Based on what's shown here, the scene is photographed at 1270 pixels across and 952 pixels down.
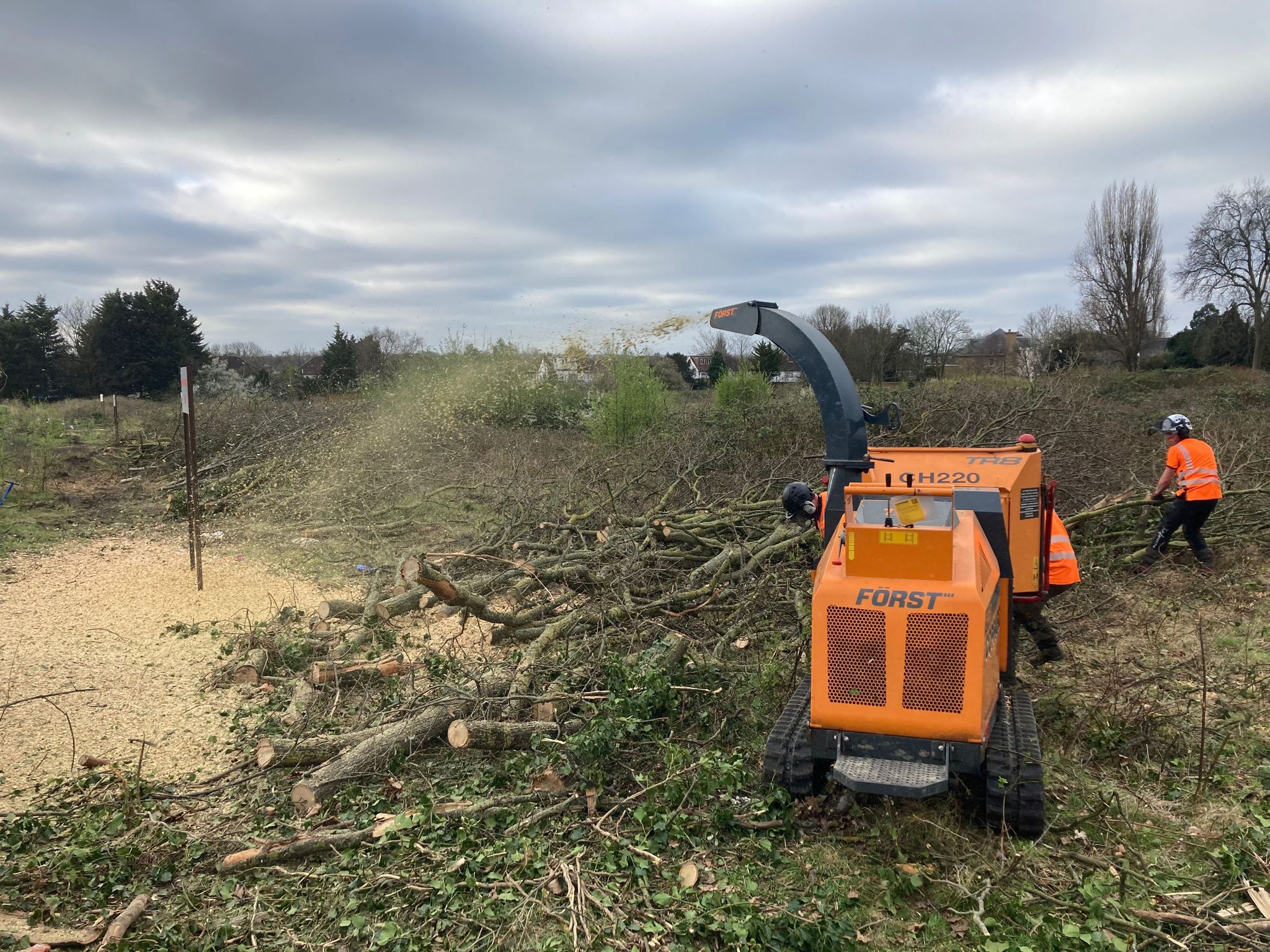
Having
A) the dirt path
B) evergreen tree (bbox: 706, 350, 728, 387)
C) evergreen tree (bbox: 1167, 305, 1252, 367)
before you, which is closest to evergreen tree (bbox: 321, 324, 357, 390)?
evergreen tree (bbox: 706, 350, 728, 387)

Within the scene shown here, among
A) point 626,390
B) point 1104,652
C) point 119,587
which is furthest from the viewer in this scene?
point 626,390

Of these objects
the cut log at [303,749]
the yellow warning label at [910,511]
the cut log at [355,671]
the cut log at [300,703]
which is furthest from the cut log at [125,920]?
the yellow warning label at [910,511]

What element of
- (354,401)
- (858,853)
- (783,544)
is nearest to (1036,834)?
(858,853)

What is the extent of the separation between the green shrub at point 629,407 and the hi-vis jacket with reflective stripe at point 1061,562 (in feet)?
36.8

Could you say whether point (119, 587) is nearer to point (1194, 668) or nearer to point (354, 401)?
point (1194, 668)

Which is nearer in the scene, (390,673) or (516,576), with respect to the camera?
(390,673)

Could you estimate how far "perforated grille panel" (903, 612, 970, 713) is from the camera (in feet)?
11.3

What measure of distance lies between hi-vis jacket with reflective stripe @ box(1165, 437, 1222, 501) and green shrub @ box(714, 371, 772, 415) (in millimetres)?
8804

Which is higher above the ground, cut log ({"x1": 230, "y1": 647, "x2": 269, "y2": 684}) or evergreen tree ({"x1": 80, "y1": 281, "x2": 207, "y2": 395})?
evergreen tree ({"x1": 80, "y1": 281, "x2": 207, "y2": 395})

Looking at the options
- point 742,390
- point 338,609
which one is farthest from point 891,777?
point 742,390

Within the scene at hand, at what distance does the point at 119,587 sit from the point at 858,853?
8.42 metres

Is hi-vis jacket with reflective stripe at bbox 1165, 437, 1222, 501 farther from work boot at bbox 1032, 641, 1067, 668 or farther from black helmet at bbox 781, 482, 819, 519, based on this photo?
black helmet at bbox 781, 482, 819, 519

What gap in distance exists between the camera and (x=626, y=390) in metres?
16.7

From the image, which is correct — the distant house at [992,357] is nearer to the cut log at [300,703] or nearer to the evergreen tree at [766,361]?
the evergreen tree at [766,361]
